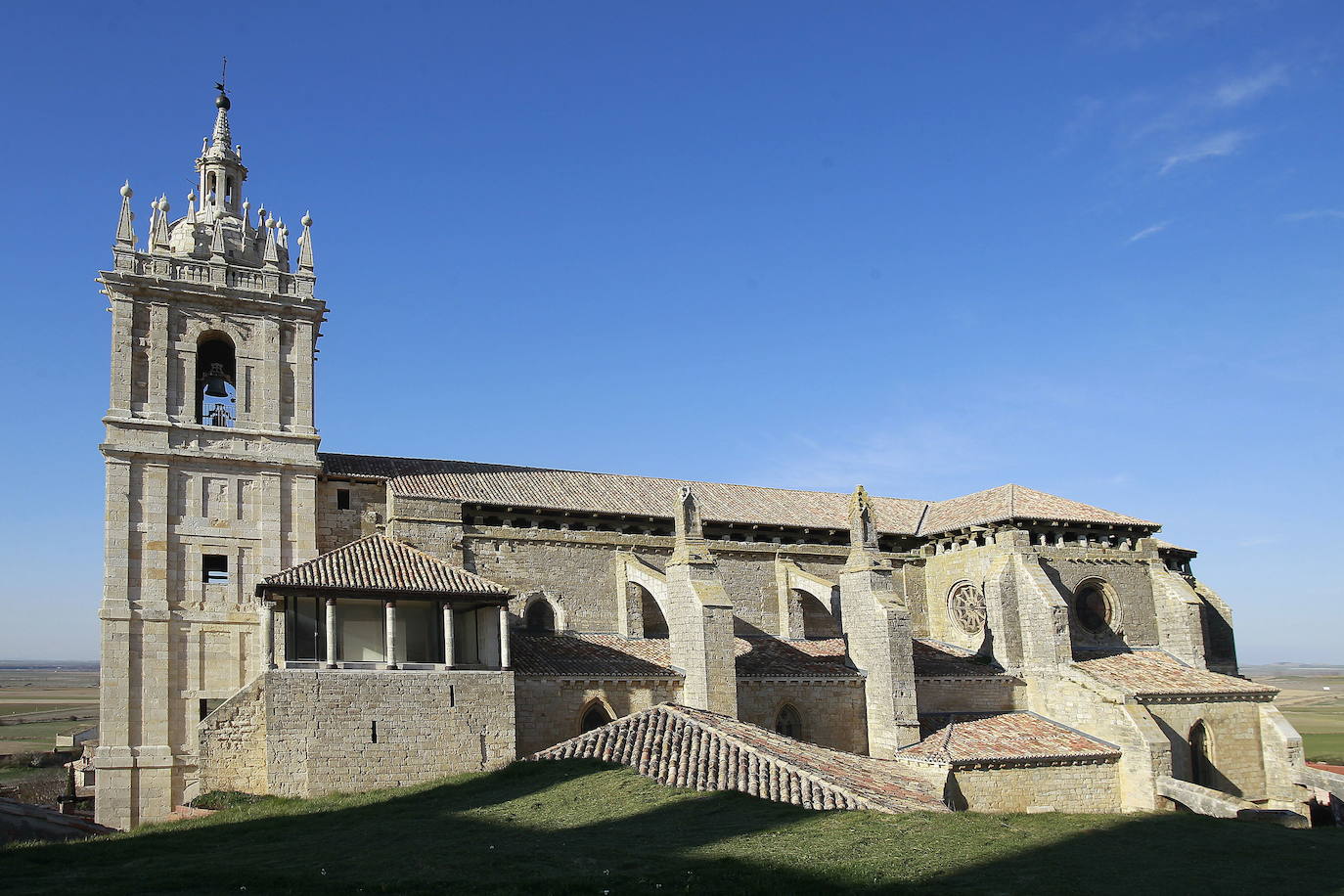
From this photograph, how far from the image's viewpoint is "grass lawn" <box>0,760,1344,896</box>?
43.7 ft

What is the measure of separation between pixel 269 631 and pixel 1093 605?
2627cm

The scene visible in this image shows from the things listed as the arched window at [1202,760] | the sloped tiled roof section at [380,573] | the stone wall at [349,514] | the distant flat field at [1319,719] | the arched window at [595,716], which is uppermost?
the stone wall at [349,514]

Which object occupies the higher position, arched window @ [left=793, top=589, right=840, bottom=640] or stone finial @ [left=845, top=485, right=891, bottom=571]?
stone finial @ [left=845, top=485, right=891, bottom=571]

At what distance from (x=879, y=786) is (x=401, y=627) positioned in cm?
1161

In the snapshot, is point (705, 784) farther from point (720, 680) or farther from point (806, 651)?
point (806, 651)

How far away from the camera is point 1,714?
10238cm

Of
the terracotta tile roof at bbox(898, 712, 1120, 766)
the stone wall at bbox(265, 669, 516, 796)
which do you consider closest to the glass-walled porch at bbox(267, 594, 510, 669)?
the stone wall at bbox(265, 669, 516, 796)

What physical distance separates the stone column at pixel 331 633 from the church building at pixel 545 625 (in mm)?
68

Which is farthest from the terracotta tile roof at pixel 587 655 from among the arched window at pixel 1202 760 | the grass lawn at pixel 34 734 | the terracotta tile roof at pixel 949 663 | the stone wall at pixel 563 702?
the grass lawn at pixel 34 734

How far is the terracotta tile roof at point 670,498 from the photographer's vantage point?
3055 cm

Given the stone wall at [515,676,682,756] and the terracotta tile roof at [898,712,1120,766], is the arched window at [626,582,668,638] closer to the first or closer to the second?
the stone wall at [515,676,682,756]

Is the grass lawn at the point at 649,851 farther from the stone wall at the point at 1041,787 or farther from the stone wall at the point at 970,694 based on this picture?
the stone wall at the point at 970,694

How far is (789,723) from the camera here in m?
29.7

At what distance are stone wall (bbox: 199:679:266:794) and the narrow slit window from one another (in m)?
3.72
